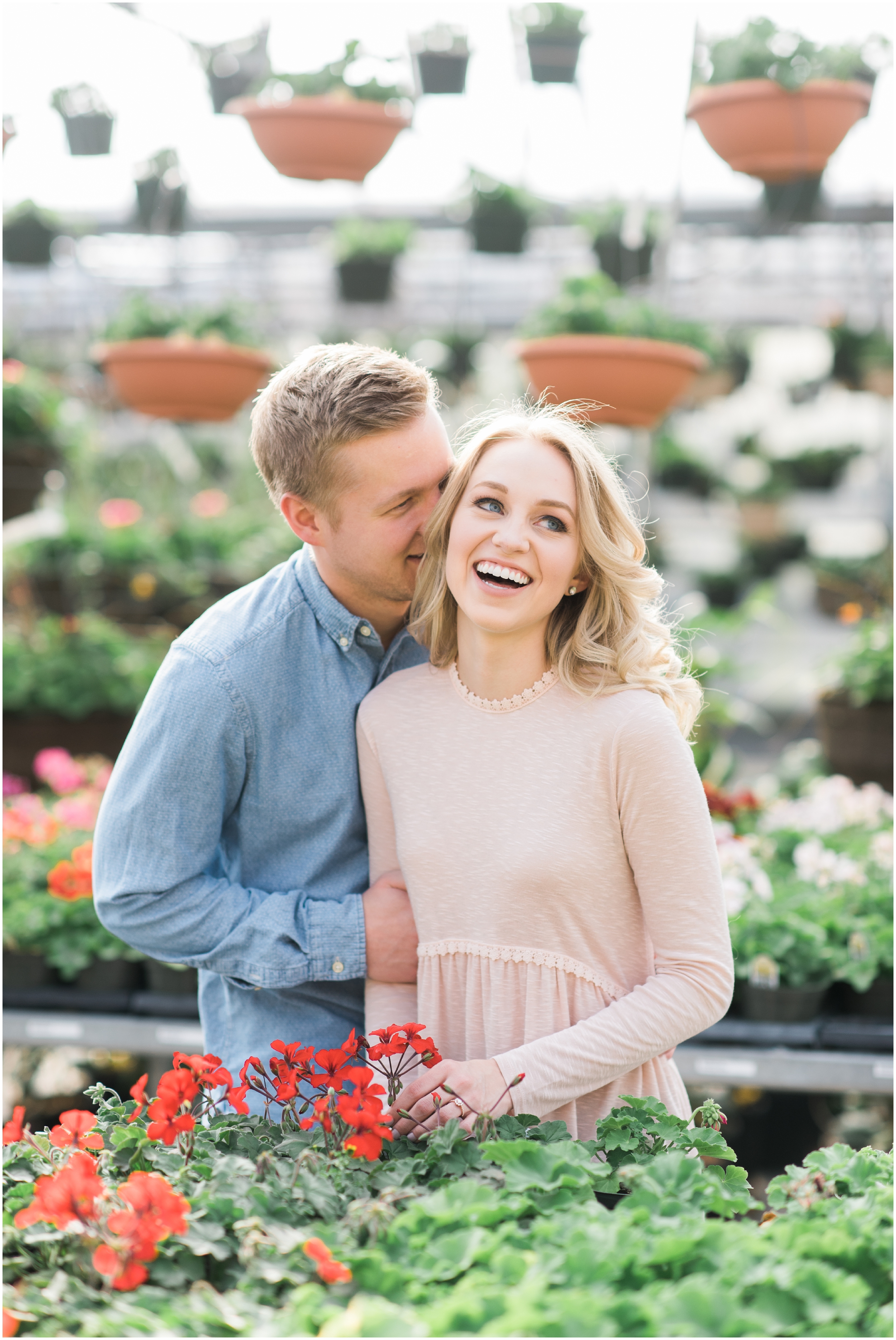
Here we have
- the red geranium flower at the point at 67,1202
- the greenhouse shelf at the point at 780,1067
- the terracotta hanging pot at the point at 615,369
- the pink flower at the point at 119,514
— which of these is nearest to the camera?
the red geranium flower at the point at 67,1202

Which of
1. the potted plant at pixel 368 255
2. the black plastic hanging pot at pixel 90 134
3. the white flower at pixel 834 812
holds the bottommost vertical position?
the white flower at pixel 834 812

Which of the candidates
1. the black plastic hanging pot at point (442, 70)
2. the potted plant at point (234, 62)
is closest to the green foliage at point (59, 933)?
the potted plant at point (234, 62)

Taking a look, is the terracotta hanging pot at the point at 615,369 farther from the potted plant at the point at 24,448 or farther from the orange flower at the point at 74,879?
the orange flower at the point at 74,879

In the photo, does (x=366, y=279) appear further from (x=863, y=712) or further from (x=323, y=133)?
(x=863, y=712)

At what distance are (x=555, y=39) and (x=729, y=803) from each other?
2318 millimetres

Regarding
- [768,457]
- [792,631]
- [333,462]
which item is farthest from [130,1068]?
[768,457]

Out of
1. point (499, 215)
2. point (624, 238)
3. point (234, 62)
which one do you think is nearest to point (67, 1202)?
point (624, 238)

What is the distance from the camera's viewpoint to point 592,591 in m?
1.45

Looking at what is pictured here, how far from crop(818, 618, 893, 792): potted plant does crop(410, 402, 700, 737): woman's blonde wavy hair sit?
1.79m

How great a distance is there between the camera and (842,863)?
2699 mm

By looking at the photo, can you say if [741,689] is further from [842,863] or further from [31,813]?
[31,813]

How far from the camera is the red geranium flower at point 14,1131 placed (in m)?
1.17

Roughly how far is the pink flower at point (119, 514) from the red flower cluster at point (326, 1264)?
3956 mm

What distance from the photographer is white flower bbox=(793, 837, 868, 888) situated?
2660mm
